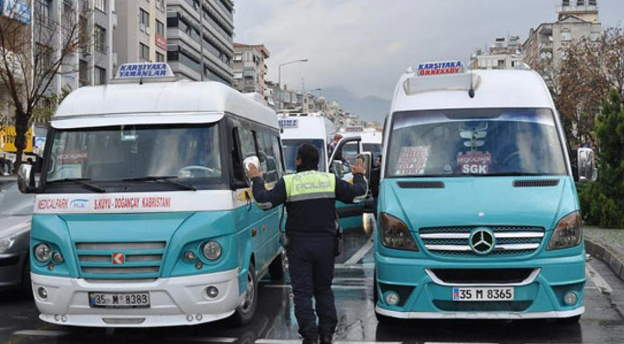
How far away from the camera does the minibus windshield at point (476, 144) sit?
7.08 m

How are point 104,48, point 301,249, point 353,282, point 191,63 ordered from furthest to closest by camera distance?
point 191,63 < point 104,48 < point 353,282 < point 301,249

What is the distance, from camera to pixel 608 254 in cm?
1084

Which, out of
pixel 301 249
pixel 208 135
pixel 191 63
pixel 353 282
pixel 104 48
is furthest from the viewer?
pixel 191 63

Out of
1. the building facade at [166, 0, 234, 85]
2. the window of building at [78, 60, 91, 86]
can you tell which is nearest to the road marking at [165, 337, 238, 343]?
the window of building at [78, 60, 91, 86]

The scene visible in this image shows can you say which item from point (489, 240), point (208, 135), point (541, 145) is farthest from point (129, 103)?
point (541, 145)

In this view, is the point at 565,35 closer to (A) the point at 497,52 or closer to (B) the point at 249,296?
(A) the point at 497,52

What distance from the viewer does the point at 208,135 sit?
686 cm

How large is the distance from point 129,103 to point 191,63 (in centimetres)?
6842

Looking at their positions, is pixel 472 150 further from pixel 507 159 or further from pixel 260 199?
pixel 260 199

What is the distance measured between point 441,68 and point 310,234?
10.3 ft

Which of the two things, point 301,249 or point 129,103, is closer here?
point 301,249

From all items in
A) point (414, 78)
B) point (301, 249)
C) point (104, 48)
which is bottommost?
point (301, 249)

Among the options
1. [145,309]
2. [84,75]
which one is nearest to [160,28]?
[84,75]

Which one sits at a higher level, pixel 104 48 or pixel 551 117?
pixel 104 48
